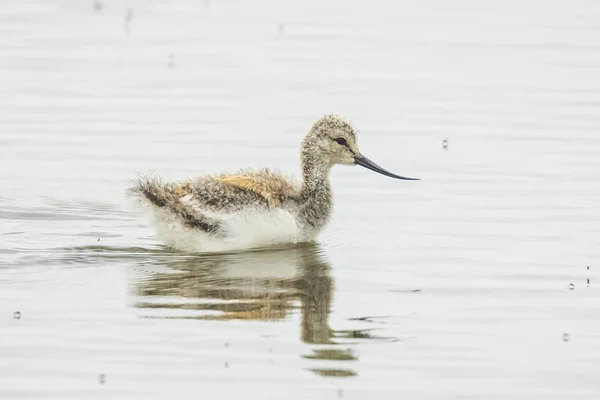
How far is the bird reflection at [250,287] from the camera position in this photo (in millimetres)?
8805

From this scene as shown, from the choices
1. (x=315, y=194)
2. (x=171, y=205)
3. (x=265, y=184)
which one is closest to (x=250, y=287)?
(x=171, y=205)

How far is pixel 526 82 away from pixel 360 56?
2259 millimetres

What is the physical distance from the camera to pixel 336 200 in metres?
12.3

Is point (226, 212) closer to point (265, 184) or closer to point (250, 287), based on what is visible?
point (265, 184)

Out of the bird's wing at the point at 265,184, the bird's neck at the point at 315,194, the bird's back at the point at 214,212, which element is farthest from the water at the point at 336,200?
the bird's wing at the point at 265,184

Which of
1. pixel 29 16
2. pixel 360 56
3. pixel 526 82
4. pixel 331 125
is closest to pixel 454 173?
pixel 331 125

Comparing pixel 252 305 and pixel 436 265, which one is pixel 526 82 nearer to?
pixel 436 265

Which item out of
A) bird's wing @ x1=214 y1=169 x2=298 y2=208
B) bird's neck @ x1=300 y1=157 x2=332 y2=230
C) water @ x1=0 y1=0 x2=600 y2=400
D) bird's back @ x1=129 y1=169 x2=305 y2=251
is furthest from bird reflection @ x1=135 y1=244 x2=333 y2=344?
bird's wing @ x1=214 y1=169 x2=298 y2=208

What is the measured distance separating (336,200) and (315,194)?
3.37ft

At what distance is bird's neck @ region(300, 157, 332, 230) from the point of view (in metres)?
11.1

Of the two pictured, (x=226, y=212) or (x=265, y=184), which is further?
(x=265, y=184)

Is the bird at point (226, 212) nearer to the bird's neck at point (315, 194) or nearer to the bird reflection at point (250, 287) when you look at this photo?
the bird's neck at point (315, 194)

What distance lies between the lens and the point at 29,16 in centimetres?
2031

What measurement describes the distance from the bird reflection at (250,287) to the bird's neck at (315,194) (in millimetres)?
264
